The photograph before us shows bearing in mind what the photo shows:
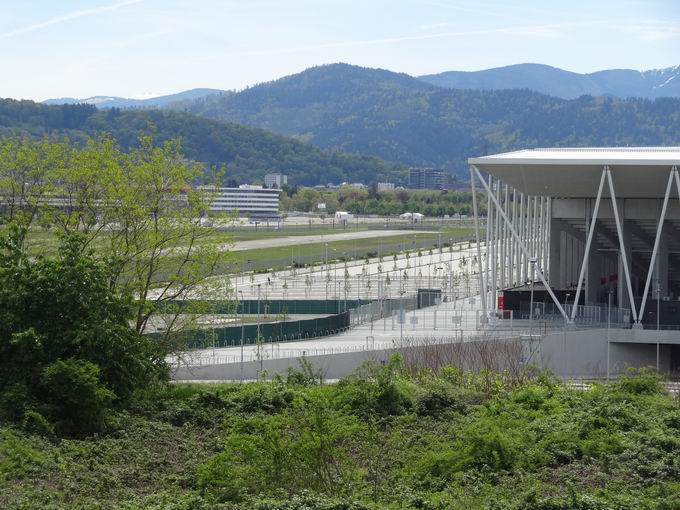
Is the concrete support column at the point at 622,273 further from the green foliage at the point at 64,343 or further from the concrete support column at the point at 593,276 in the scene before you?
the green foliage at the point at 64,343

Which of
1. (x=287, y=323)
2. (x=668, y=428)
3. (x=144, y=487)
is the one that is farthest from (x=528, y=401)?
(x=287, y=323)

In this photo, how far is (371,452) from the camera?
30.4 metres

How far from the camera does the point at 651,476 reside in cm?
2858

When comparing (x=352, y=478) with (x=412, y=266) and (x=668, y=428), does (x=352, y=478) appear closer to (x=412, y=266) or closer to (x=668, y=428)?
(x=668, y=428)

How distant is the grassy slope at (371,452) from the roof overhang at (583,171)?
22.2 m

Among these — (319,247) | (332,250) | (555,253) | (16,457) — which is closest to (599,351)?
(555,253)

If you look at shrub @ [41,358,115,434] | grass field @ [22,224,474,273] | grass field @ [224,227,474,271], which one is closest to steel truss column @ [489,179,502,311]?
grass field @ [22,224,474,273]

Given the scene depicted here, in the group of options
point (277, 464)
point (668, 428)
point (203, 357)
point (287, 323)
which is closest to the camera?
point (277, 464)

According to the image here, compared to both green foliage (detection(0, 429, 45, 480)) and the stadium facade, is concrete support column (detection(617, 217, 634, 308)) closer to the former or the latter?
the stadium facade

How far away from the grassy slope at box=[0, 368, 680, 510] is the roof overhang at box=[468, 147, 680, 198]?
2222 cm

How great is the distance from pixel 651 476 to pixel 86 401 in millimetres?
14452

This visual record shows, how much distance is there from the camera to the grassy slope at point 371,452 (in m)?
25.9

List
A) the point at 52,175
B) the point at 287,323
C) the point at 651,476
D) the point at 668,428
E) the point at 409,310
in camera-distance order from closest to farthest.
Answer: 1. the point at 651,476
2. the point at 668,428
3. the point at 52,175
4. the point at 287,323
5. the point at 409,310

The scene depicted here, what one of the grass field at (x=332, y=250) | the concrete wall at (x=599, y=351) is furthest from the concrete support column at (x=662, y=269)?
the grass field at (x=332, y=250)
